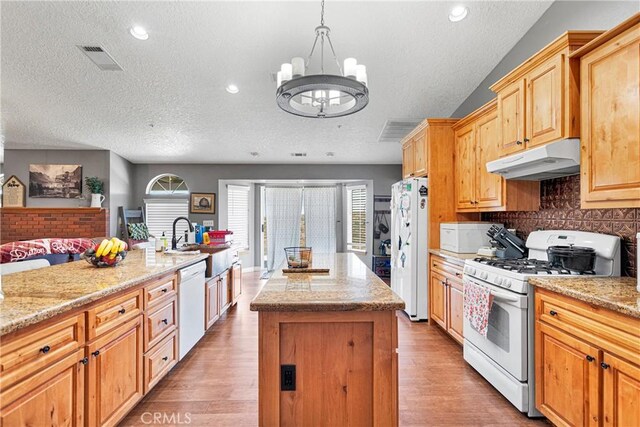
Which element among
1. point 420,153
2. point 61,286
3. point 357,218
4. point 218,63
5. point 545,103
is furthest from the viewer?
point 357,218

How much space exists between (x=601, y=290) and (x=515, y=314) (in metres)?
0.52

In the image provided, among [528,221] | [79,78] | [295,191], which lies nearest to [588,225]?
[528,221]

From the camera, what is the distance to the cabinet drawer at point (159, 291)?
2.08 m

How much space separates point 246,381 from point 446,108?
4010mm

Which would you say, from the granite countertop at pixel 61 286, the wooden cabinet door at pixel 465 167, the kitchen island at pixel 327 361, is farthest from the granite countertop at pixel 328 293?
the wooden cabinet door at pixel 465 167

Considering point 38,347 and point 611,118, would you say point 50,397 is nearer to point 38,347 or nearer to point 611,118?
point 38,347

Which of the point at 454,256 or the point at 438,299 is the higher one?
the point at 454,256

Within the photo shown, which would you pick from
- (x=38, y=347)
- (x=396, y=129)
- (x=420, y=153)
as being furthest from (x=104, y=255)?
(x=396, y=129)

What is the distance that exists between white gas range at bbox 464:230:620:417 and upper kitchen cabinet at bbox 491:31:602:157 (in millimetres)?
777

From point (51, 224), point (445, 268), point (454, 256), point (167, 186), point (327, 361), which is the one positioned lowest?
point (327, 361)

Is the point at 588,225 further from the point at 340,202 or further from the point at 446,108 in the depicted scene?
the point at 340,202

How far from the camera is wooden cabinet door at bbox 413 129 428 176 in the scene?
3.79 metres

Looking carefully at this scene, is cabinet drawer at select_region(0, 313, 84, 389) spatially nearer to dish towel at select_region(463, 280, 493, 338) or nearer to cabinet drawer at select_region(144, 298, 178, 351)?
cabinet drawer at select_region(144, 298, 178, 351)

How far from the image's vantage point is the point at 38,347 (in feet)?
4.07
